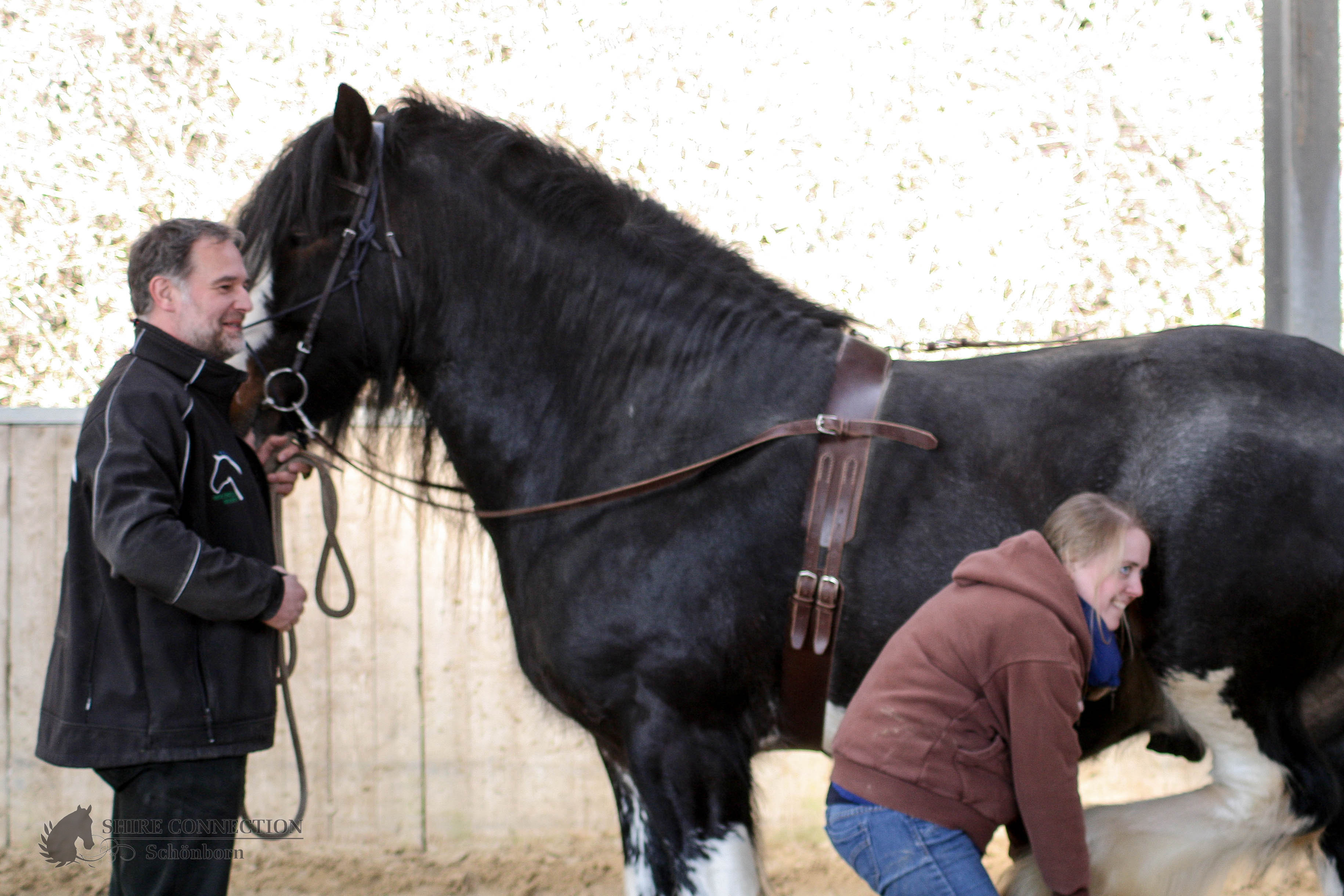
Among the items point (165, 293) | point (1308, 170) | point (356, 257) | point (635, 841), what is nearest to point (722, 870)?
point (635, 841)

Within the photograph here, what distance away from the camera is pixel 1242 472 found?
6.08 feet

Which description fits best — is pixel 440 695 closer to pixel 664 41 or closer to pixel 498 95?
pixel 498 95

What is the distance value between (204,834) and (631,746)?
2.92ft

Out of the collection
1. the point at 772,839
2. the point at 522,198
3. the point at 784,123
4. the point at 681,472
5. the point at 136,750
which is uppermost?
the point at 784,123

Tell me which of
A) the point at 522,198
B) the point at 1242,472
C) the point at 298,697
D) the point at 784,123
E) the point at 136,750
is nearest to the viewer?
the point at 1242,472

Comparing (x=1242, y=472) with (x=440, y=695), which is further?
(x=440, y=695)

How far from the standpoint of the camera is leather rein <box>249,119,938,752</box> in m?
1.99

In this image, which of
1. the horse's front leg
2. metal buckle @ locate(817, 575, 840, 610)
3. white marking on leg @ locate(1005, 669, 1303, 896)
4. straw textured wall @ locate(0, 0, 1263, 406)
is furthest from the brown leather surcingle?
straw textured wall @ locate(0, 0, 1263, 406)

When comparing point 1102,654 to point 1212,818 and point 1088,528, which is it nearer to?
point 1088,528

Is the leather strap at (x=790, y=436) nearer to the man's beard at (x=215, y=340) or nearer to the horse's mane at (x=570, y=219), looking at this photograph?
the horse's mane at (x=570, y=219)

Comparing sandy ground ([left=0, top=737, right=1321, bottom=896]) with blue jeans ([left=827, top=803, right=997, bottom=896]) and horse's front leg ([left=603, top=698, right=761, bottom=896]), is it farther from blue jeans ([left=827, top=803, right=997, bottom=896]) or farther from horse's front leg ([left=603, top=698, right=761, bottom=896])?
blue jeans ([left=827, top=803, right=997, bottom=896])

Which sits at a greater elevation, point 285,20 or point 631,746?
point 285,20

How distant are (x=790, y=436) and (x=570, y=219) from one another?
2.36ft

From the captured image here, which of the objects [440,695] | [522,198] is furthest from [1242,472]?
[440,695]
